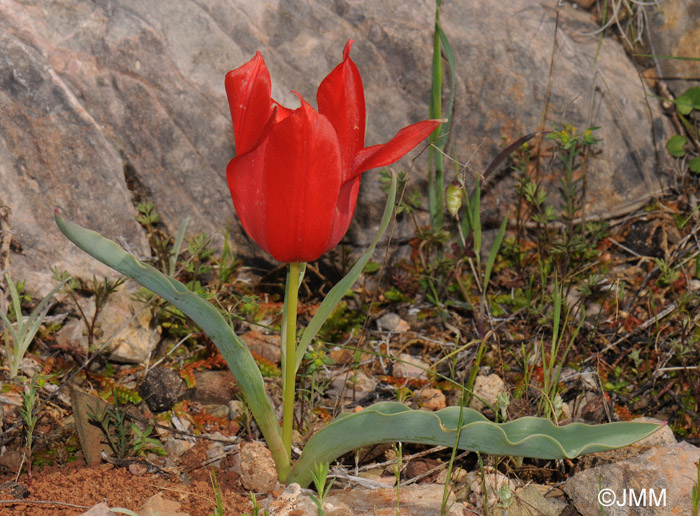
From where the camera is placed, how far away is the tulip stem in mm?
1829

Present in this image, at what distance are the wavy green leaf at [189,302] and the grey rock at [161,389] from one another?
570mm

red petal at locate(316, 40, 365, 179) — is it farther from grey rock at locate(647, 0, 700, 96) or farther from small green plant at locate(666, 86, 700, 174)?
grey rock at locate(647, 0, 700, 96)

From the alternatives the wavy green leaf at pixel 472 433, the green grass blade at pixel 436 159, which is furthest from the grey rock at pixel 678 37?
the wavy green leaf at pixel 472 433

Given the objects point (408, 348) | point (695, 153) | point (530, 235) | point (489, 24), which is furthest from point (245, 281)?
point (695, 153)

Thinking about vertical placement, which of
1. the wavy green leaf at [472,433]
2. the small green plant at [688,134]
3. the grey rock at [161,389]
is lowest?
the grey rock at [161,389]

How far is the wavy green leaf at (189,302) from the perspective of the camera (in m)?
1.78

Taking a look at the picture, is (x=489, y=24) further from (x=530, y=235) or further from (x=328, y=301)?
(x=328, y=301)

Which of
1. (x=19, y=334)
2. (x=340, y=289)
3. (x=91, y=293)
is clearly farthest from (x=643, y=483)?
(x=91, y=293)

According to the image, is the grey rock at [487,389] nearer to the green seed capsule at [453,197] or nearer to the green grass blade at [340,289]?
the green seed capsule at [453,197]

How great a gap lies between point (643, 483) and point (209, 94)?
213 cm

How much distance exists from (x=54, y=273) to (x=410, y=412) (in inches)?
62.7

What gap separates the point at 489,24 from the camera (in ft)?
10.5

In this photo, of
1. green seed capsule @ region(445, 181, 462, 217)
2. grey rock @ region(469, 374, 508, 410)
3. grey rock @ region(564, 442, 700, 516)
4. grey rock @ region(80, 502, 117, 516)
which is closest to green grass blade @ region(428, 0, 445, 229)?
green seed capsule @ region(445, 181, 462, 217)

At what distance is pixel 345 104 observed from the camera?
170 centimetres
